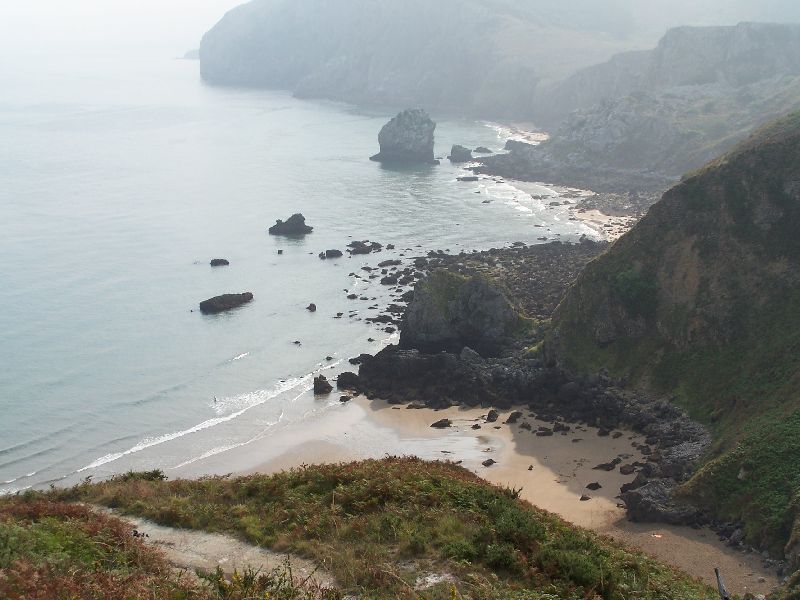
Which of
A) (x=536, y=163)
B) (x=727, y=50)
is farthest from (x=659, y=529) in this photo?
(x=727, y=50)

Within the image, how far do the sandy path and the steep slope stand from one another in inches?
844

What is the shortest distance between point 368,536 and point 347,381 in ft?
116

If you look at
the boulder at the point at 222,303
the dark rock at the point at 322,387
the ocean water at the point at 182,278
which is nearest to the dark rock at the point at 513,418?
the ocean water at the point at 182,278

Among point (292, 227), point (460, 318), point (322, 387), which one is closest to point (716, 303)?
point (460, 318)

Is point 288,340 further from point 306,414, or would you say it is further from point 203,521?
point 203,521

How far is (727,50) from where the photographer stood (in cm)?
15975

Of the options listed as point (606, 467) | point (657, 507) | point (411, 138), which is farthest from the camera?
point (411, 138)

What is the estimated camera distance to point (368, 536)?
22.0 m

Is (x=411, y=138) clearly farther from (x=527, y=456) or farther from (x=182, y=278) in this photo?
(x=527, y=456)

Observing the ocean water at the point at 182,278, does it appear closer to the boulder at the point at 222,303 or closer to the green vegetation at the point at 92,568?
the boulder at the point at 222,303

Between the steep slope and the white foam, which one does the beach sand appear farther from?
the white foam

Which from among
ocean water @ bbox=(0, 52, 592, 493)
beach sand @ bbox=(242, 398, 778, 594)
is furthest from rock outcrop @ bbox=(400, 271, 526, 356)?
beach sand @ bbox=(242, 398, 778, 594)

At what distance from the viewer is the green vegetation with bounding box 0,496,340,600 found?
15922 millimetres

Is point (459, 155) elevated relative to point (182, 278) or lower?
elevated
